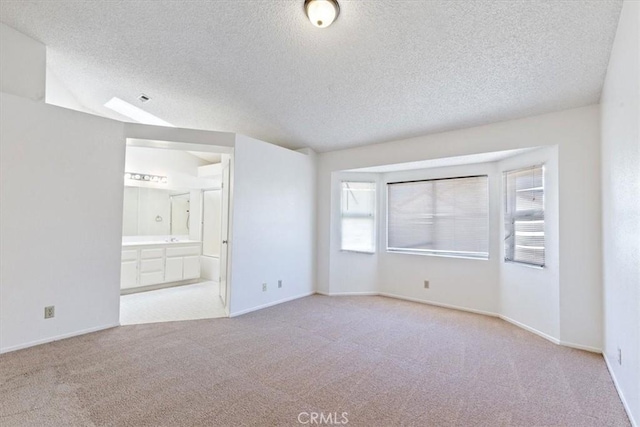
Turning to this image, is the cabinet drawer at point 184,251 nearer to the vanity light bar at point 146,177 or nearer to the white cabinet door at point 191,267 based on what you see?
the white cabinet door at point 191,267

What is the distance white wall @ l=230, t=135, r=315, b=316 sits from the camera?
401 centimetres

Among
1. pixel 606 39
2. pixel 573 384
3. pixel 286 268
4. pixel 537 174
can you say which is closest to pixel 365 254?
pixel 286 268

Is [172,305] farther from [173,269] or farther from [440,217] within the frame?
[440,217]

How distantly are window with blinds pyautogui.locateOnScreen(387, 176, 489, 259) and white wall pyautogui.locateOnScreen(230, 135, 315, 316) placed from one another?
4.79ft

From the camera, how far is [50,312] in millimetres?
2986

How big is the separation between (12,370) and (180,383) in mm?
1453

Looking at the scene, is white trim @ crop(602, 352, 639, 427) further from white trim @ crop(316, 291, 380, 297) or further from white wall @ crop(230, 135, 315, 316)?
white wall @ crop(230, 135, 315, 316)

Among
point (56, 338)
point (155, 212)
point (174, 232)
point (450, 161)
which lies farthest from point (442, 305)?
point (155, 212)

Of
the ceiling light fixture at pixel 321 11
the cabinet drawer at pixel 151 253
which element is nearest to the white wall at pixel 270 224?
the ceiling light fixture at pixel 321 11

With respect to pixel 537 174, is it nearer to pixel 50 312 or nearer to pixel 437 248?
pixel 437 248

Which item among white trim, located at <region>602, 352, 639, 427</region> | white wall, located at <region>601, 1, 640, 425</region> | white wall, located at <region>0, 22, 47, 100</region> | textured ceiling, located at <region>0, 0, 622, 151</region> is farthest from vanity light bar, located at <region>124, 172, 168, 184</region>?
white trim, located at <region>602, 352, 639, 427</region>

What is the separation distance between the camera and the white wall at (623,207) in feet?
5.75

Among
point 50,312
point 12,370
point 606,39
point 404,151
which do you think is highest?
point 606,39

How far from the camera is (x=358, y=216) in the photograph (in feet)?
16.8
